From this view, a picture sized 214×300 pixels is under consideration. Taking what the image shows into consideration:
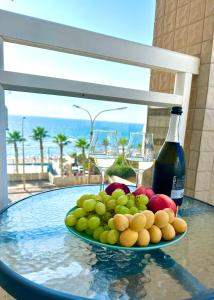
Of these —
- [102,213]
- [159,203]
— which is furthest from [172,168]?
[102,213]

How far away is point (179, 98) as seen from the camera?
1.06m

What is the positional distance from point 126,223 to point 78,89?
579 millimetres

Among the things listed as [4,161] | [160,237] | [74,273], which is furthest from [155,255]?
[4,161]

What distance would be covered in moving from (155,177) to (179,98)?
0.53m

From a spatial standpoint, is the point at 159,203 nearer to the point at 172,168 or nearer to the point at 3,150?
the point at 172,168

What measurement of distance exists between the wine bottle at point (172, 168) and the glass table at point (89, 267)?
128 mm

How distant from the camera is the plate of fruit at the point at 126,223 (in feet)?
1.43

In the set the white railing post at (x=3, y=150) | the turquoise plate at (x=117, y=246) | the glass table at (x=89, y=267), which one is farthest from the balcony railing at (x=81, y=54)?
the turquoise plate at (x=117, y=246)

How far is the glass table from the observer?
1.19 ft

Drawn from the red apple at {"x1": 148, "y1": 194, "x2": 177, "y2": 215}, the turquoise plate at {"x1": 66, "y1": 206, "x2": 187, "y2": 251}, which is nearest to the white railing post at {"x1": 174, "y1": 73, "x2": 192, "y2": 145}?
the red apple at {"x1": 148, "y1": 194, "x2": 177, "y2": 215}

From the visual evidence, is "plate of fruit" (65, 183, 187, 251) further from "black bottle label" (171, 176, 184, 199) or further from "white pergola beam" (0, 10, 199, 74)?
"white pergola beam" (0, 10, 199, 74)

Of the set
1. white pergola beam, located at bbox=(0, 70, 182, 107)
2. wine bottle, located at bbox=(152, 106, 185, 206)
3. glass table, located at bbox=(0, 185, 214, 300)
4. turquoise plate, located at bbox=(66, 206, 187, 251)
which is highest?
white pergola beam, located at bbox=(0, 70, 182, 107)

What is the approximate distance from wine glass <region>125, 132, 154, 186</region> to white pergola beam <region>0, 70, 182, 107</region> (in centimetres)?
25

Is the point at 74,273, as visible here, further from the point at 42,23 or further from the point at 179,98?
the point at 179,98
